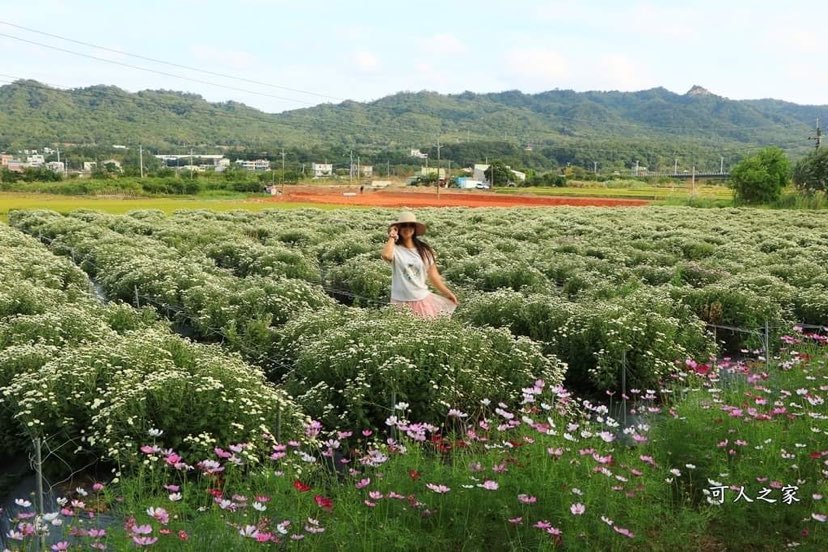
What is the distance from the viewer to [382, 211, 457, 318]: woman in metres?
10.3

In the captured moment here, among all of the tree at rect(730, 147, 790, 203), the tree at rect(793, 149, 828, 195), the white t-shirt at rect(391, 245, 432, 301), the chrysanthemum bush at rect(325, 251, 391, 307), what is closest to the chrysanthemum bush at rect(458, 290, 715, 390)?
the white t-shirt at rect(391, 245, 432, 301)

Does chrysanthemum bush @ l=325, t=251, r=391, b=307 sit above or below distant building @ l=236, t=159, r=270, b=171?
below

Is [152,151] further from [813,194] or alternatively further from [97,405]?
[97,405]

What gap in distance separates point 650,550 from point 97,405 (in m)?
4.42

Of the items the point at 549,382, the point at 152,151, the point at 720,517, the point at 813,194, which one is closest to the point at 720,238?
the point at 549,382

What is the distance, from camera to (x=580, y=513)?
4.52 metres

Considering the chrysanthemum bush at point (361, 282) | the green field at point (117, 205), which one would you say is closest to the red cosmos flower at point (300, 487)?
the chrysanthemum bush at point (361, 282)

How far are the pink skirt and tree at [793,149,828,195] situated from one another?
2379 inches

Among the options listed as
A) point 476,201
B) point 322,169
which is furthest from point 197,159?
point 476,201

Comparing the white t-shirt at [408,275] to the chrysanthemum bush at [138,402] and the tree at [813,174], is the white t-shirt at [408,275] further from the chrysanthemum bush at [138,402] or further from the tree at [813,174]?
the tree at [813,174]

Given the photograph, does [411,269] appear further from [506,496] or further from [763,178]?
[763,178]

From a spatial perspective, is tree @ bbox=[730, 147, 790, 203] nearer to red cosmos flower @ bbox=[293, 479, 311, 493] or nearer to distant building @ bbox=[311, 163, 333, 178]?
red cosmos flower @ bbox=[293, 479, 311, 493]

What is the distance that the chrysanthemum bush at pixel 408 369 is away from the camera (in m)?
7.34

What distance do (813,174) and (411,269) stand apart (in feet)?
204
